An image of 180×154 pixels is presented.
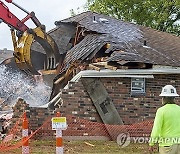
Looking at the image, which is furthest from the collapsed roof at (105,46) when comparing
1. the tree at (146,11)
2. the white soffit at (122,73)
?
the tree at (146,11)

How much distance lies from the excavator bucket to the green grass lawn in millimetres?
4100

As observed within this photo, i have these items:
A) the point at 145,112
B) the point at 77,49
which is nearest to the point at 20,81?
the point at 77,49

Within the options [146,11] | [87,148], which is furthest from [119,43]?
[146,11]

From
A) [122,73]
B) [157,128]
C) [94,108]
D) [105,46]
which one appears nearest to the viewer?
[157,128]

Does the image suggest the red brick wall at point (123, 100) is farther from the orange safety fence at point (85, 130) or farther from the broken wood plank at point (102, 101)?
the orange safety fence at point (85, 130)

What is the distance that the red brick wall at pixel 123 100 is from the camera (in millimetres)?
14703

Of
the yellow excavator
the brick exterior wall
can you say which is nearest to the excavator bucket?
the yellow excavator

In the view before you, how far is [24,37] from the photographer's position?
16.6 meters

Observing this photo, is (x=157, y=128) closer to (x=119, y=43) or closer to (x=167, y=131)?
(x=167, y=131)

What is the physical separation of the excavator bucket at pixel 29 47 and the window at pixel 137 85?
3876 mm

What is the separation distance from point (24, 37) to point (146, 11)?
20.3 m

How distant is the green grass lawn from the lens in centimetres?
1195

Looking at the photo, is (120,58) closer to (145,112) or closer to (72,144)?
(145,112)

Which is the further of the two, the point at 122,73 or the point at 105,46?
the point at 105,46
